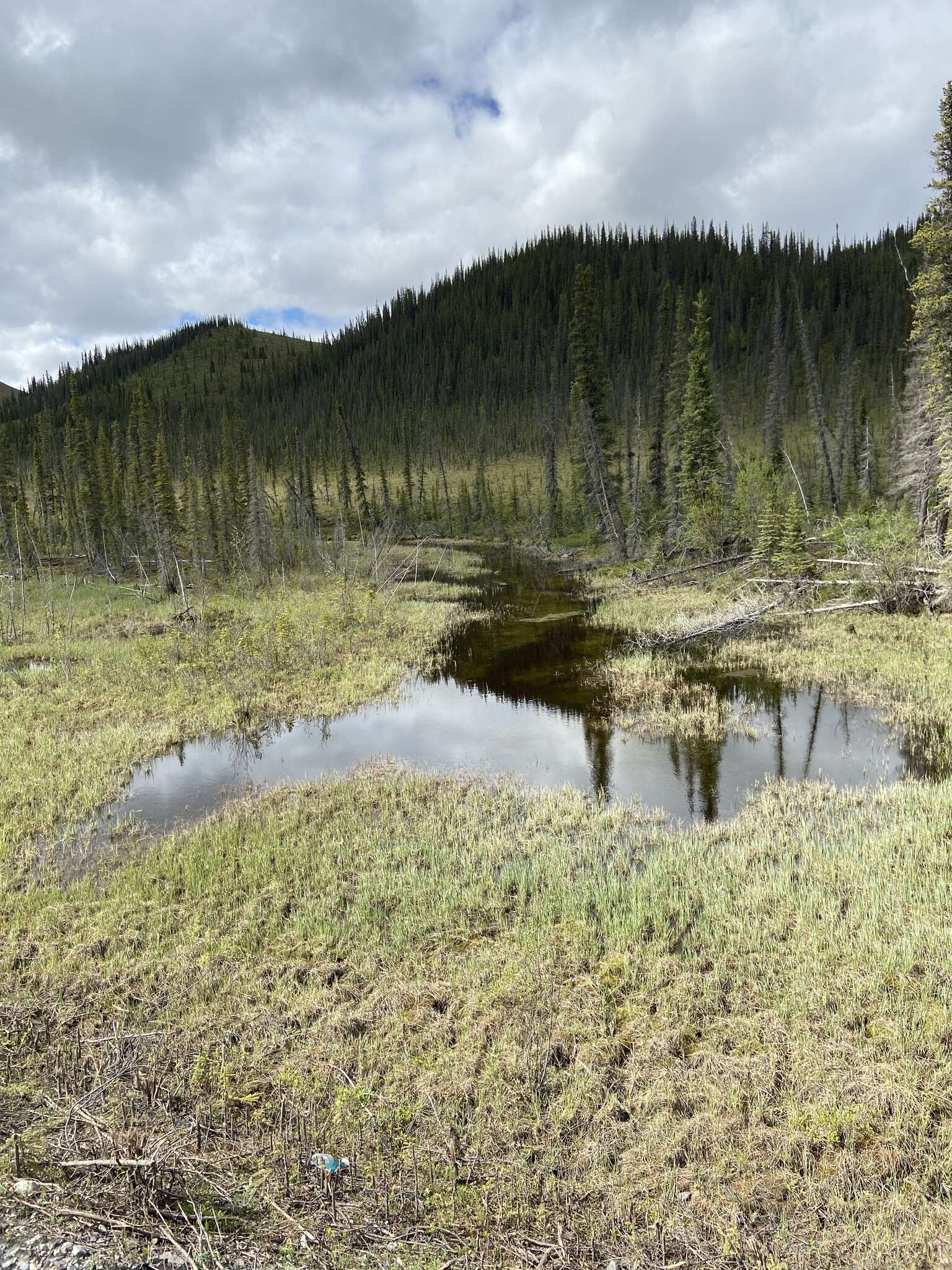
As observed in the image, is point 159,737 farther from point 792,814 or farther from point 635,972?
point 792,814

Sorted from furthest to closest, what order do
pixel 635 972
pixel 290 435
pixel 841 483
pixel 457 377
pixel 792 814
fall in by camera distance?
1. pixel 457 377
2. pixel 290 435
3. pixel 841 483
4. pixel 792 814
5. pixel 635 972

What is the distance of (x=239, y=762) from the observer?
13.3 metres

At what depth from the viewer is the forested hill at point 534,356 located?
92250mm

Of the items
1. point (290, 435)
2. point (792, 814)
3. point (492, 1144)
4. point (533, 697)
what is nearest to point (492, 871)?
point (492, 1144)

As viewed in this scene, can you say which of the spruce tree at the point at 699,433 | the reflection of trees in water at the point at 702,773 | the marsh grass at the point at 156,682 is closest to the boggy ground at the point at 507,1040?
the reflection of trees in water at the point at 702,773

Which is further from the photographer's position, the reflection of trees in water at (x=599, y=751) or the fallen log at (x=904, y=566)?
the fallen log at (x=904, y=566)

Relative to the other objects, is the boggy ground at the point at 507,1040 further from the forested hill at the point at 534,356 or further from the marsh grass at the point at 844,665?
the forested hill at the point at 534,356

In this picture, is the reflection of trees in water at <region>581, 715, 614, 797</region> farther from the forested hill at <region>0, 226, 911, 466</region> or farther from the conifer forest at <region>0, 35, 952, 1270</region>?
the forested hill at <region>0, 226, 911, 466</region>

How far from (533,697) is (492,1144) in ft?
41.3

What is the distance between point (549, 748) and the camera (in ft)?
43.2

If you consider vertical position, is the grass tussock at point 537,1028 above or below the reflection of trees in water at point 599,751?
below

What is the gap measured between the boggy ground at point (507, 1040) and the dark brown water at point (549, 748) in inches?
57.4

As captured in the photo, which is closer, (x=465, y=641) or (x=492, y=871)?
(x=492, y=871)

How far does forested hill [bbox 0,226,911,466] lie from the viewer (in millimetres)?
92250
